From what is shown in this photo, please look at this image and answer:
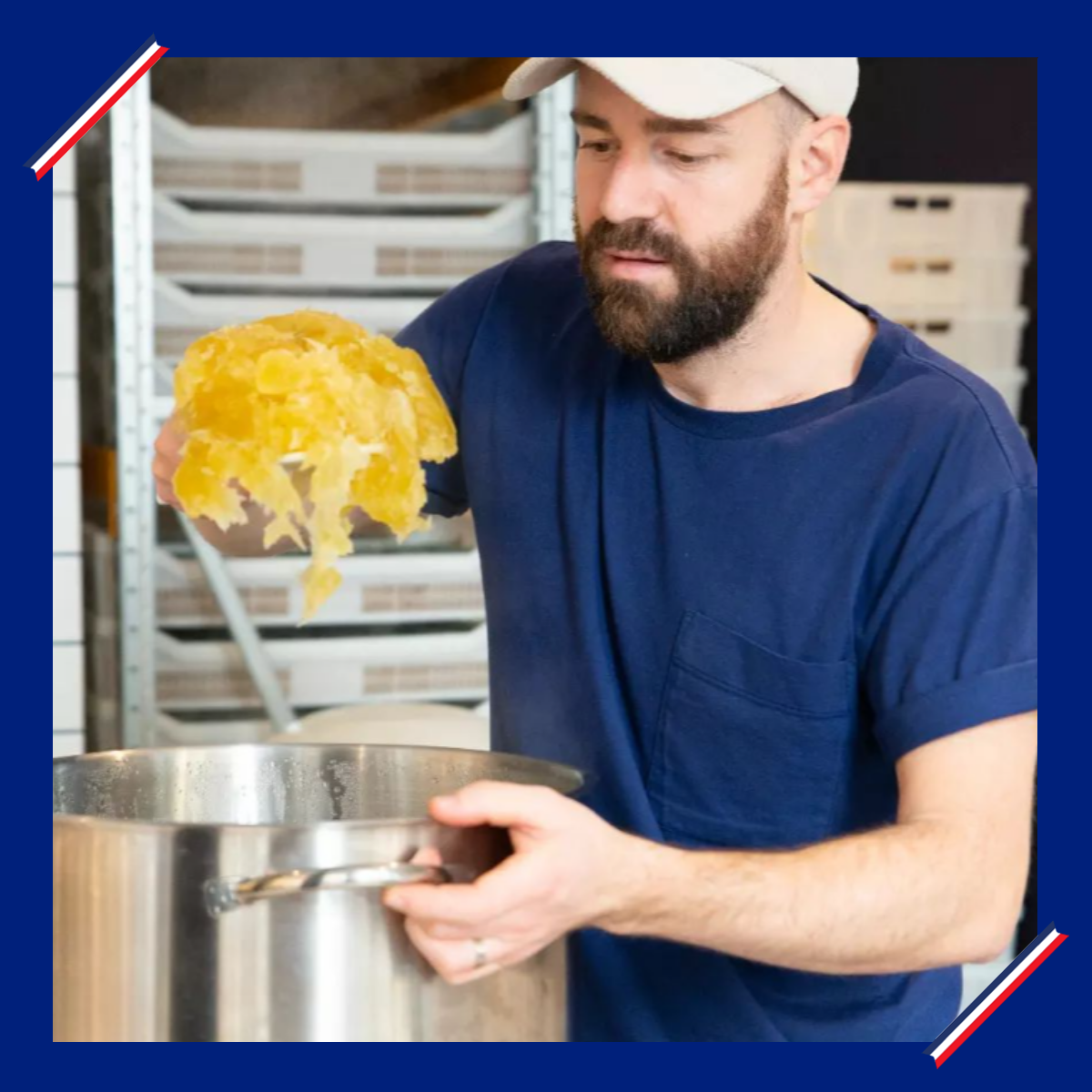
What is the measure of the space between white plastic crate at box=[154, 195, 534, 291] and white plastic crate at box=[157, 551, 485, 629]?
0.74 ft

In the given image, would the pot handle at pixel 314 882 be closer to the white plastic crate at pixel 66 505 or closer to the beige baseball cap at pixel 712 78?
the white plastic crate at pixel 66 505

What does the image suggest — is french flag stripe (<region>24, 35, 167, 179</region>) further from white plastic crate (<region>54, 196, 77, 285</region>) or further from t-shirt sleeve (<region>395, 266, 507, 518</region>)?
t-shirt sleeve (<region>395, 266, 507, 518</region>)

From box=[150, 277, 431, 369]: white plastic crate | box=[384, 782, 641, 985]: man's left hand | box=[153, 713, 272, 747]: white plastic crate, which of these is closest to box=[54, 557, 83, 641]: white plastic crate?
box=[153, 713, 272, 747]: white plastic crate

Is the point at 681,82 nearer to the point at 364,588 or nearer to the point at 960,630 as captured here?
the point at 960,630

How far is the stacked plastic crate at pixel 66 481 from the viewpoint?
919 mm

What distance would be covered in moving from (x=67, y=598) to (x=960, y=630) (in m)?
0.51

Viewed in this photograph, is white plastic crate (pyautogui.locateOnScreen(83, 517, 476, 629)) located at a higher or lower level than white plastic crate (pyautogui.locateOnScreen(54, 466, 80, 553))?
lower

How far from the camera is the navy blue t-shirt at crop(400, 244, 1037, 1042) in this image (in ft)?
2.89

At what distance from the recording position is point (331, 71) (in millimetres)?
1202

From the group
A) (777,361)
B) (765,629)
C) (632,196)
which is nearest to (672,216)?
(632,196)

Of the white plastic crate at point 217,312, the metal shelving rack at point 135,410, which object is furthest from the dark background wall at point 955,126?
the metal shelving rack at point 135,410

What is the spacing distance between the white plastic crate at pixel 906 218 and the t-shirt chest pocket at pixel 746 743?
1.28ft

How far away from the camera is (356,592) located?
1129 mm

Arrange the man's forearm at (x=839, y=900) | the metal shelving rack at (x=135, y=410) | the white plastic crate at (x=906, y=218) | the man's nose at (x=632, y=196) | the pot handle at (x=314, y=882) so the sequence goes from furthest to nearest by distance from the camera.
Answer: the white plastic crate at (x=906, y=218) < the metal shelving rack at (x=135, y=410) < the man's nose at (x=632, y=196) < the man's forearm at (x=839, y=900) < the pot handle at (x=314, y=882)
